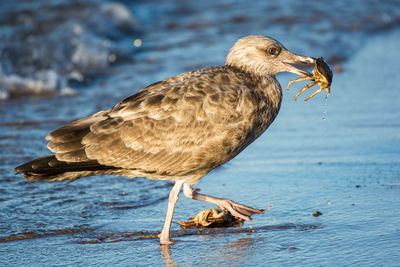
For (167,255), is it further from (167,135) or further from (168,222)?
(167,135)

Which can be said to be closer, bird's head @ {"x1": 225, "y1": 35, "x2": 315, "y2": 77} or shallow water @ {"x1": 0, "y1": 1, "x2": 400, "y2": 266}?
shallow water @ {"x1": 0, "y1": 1, "x2": 400, "y2": 266}

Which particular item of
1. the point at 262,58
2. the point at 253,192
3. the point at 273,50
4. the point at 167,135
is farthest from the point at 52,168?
the point at 273,50

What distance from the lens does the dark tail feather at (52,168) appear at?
5.39 m

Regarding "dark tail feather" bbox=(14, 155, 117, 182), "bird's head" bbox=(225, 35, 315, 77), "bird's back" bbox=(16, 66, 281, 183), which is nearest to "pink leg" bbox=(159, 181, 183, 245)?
"bird's back" bbox=(16, 66, 281, 183)

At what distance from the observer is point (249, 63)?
6.19m

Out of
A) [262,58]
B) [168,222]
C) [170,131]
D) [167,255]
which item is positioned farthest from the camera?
[262,58]

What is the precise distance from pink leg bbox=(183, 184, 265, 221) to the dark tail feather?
80 cm

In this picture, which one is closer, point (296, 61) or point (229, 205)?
point (229, 205)

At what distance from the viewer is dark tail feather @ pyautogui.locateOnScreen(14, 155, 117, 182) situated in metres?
5.39

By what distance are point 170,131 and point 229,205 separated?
2.55ft

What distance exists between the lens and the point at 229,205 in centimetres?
568

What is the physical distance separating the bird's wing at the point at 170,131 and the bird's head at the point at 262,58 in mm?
595

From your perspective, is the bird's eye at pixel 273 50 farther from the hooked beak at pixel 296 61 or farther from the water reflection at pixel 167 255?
the water reflection at pixel 167 255

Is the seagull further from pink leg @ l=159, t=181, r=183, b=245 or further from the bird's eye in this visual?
the bird's eye
